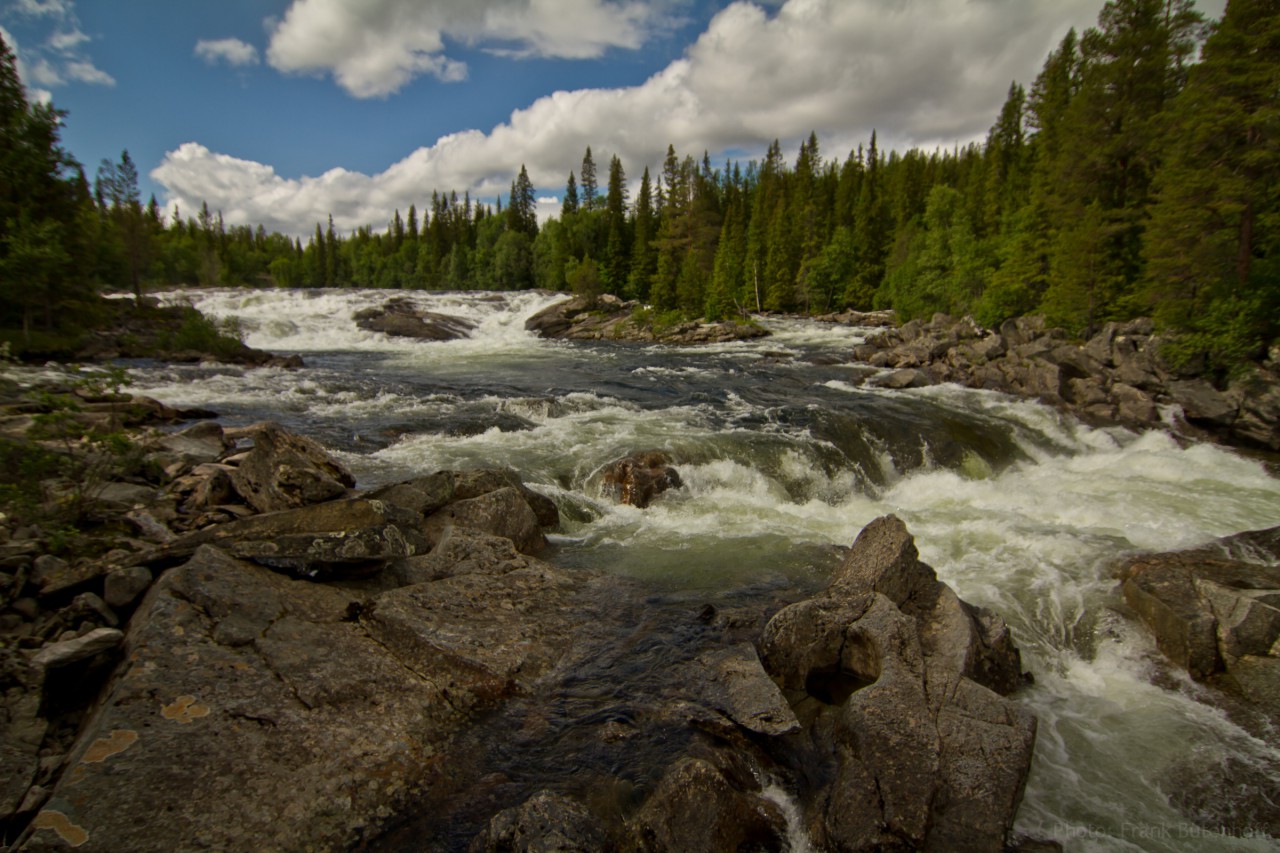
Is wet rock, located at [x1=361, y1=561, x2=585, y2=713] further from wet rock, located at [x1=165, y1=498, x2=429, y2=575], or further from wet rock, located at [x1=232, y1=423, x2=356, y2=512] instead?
wet rock, located at [x1=232, y1=423, x2=356, y2=512]

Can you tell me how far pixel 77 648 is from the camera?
5.05 metres

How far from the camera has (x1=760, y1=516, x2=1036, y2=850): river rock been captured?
4824 mm

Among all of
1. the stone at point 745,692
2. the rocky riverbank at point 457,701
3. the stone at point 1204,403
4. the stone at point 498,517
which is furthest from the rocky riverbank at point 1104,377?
the stone at point 745,692

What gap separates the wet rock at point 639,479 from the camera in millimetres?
13109

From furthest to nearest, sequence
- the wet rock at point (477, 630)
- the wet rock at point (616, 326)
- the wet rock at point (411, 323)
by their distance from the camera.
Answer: the wet rock at point (411, 323), the wet rock at point (616, 326), the wet rock at point (477, 630)

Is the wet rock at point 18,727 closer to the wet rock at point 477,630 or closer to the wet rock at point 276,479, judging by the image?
the wet rock at point 477,630

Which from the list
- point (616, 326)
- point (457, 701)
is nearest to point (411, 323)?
point (616, 326)

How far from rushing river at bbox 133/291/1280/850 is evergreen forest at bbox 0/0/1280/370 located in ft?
22.2

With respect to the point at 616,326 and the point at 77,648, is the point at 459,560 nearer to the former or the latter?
the point at 77,648

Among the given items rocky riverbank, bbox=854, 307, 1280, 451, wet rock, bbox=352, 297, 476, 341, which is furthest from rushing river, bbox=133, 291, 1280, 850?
wet rock, bbox=352, 297, 476, 341

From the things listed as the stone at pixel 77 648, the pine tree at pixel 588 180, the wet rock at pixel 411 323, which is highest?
the pine tree at pixel 588 180

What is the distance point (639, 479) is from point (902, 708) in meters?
8.26

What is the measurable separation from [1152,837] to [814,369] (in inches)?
1123

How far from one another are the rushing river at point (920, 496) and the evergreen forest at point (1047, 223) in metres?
6.77
